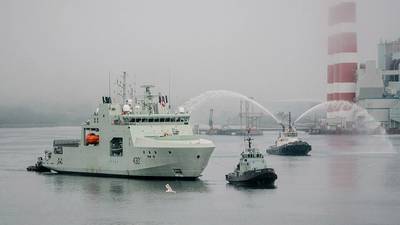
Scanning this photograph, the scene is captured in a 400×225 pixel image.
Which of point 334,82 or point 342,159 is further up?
point 334,82

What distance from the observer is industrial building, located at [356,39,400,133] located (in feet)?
537

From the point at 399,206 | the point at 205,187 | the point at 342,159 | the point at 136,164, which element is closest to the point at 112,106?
the point at 136,164

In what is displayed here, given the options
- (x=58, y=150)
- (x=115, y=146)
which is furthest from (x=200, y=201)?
(x=58, y=150)

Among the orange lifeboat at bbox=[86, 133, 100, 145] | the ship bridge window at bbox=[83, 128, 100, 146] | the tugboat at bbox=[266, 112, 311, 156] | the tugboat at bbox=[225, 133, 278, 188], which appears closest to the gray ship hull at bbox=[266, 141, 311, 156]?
the tugboat at bbox=[266, 112, 311, 156]

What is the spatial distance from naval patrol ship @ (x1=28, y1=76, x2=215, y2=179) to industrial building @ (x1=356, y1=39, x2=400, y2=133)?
111m

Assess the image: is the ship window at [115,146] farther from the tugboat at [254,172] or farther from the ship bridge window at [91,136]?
the tugboat at [254,172]

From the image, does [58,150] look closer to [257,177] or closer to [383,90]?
[257,177]

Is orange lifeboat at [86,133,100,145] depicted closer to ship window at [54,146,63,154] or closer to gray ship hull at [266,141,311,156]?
ship window at [54,146,63,154]

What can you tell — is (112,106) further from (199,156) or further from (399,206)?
(399,206)

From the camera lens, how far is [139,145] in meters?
52.9

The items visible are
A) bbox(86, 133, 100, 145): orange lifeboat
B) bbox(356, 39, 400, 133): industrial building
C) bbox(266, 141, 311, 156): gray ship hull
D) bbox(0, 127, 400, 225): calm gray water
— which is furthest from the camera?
bbox(356, 39, 400, 133): industrial building

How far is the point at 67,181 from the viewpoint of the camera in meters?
56.7

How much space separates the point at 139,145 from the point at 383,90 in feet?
413

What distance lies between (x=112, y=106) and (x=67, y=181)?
661 cm
